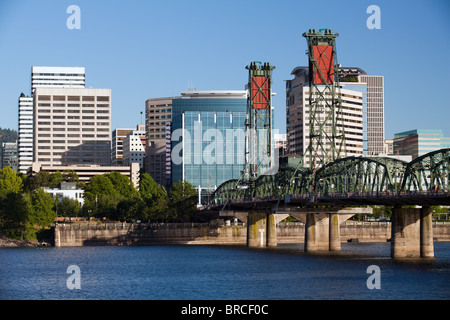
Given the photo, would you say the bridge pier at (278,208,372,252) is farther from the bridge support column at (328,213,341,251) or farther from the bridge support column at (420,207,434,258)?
the bridge support column at (420,207,434,258)

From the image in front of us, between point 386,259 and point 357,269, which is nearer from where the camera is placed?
point 357,269

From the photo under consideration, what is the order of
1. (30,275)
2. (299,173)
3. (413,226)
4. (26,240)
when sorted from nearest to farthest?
(30,275) < (413,226) < (299,173) < (26,240)

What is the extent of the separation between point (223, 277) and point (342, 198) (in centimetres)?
3106

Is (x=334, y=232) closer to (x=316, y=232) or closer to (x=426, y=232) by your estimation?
(x=316, y=232)

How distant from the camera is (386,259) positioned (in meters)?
131

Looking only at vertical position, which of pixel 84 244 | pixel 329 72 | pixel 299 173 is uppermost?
pixel 329 72

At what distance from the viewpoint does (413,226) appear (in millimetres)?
129500

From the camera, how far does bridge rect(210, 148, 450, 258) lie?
401 ft

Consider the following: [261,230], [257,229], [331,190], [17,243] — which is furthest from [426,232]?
[17,243]

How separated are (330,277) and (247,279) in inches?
406

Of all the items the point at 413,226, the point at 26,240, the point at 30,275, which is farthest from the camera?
the point at 26,240

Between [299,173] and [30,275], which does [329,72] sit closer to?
[299,173]
